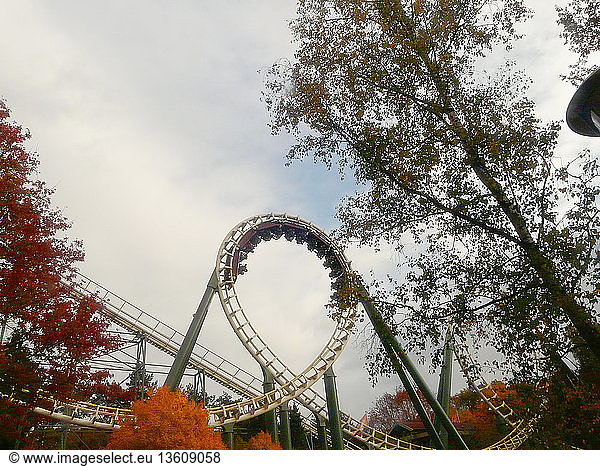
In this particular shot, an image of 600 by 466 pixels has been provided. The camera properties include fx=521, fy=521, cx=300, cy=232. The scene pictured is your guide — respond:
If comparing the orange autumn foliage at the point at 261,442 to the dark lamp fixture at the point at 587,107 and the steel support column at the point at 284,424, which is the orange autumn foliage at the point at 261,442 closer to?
the steel support column at the point at 284,424

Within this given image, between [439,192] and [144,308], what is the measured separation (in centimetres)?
244

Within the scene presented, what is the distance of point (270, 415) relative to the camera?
564 cm

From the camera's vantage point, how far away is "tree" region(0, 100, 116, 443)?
325 centimetres

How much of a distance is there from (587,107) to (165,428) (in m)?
3.47

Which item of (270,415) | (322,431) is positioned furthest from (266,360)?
(322,431)

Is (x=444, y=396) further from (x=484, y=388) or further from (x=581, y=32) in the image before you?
(x=581, y=32)

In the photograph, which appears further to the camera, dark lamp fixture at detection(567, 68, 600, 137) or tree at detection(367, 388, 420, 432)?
tree at detection(367, 388, 420, 432)

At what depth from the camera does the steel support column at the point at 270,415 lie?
5591mm

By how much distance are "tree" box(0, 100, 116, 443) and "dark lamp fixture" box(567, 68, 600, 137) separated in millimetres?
3328

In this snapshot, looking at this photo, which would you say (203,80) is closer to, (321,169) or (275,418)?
(321,169)

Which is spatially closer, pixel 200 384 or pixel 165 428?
pixel 165 428

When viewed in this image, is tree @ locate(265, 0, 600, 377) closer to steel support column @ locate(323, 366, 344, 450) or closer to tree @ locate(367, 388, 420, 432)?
tree @ locate(367, 388, 420, 432)

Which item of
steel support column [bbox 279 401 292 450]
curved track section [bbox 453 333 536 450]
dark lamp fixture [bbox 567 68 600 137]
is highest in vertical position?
dark lamp fixture [bbox 567 68 600 137]

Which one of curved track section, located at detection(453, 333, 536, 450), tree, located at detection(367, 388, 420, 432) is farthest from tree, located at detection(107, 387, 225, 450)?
curved track section, located at detection(453, 333, 536, 450)
